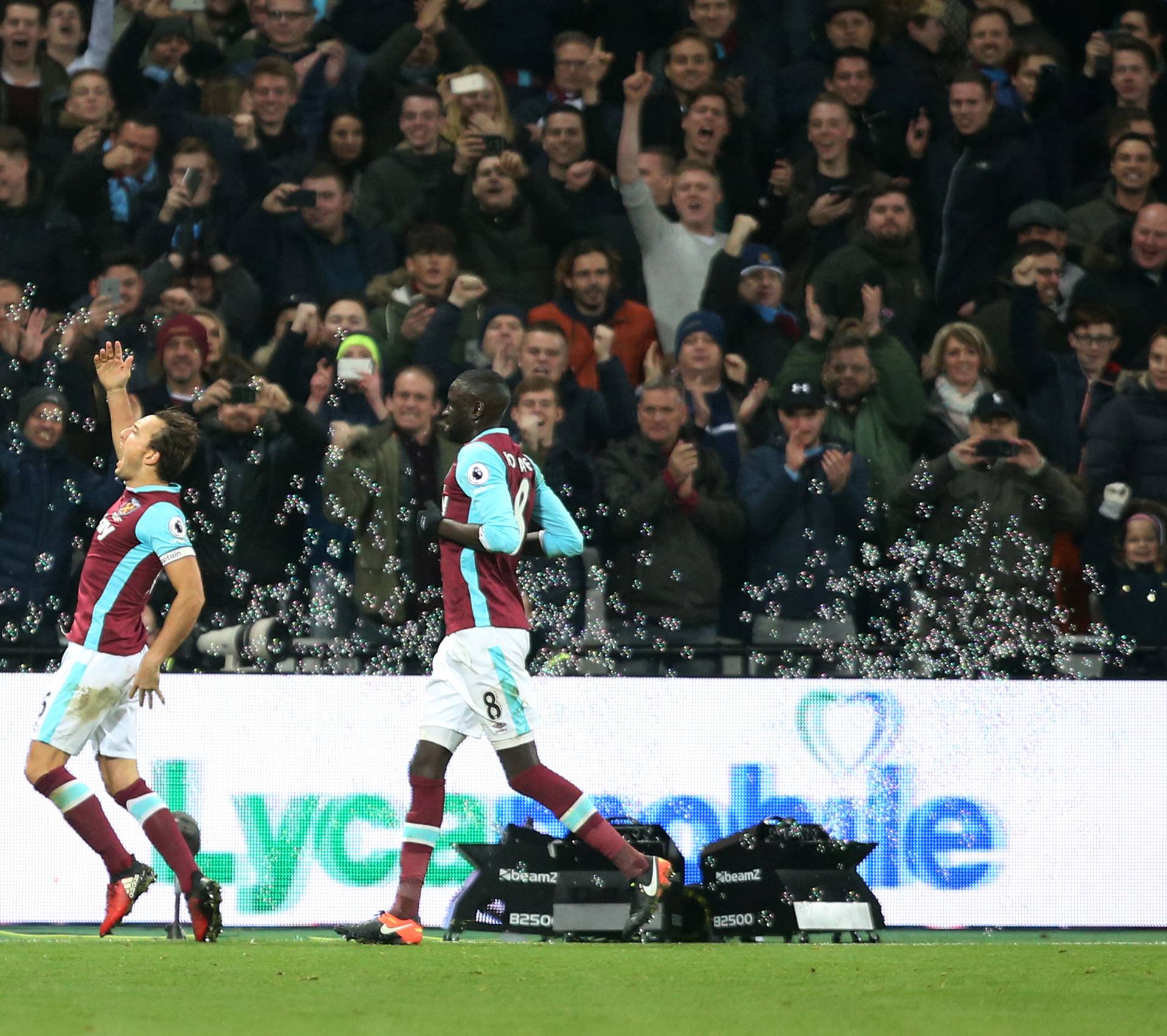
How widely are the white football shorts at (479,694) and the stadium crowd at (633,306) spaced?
2241 mm

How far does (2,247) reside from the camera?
12500mm

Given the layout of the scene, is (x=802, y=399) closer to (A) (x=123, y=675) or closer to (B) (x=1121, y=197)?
(B) (x=1121, y=197)

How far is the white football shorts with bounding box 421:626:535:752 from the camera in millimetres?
7473

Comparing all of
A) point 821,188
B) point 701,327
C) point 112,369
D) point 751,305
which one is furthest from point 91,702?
point 821,188

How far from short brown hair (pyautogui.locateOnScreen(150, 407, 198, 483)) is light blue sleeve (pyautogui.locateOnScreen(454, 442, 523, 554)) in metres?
1.15

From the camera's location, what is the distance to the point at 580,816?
7488 mm

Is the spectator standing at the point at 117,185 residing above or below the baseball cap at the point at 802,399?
above

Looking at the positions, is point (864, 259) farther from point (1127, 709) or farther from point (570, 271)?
point (1127, 709)

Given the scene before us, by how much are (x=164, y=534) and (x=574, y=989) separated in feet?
9.21

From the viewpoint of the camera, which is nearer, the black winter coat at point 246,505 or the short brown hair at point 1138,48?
the black winter coat at point 246,505

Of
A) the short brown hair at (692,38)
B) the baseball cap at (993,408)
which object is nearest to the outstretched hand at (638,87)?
the short brown hair at (692,38)

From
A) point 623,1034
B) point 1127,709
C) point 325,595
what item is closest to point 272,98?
point 325,595

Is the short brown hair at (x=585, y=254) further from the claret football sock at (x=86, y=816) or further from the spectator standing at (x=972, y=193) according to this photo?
the claret football sock at (x=86, y=816)

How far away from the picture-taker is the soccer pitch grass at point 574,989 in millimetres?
4914
